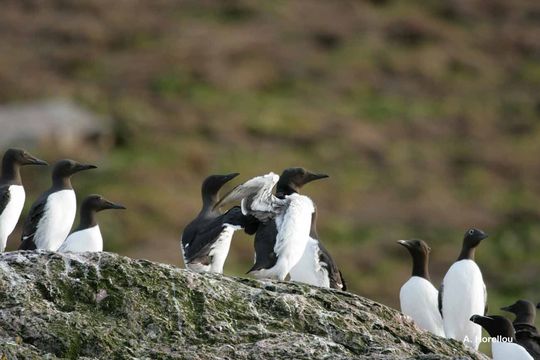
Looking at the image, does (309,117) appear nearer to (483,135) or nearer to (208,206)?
(483,135)

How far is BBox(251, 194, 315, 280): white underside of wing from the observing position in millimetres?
11969

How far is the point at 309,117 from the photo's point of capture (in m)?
38.9

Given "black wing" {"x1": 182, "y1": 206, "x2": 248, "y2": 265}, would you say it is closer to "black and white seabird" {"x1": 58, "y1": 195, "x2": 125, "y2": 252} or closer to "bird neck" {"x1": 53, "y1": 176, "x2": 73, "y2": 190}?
"black and white seabird" {"x1": 58, "y1": 195, "x2": 125, "y2": 252}

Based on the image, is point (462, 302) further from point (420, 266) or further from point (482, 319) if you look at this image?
point (482, 319)

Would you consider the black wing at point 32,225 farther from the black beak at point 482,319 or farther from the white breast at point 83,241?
the black beak at point 482,319

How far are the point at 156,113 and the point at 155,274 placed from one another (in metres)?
29.3

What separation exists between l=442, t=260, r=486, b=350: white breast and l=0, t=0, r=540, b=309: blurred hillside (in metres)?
12.9

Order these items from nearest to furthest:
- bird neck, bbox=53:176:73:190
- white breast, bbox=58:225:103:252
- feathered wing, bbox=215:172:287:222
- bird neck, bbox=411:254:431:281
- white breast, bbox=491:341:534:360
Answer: white breast, bbox=491:341:534:360 < feathered wing, bbox=215:172:287:222 < white breast, bbox=58:225:103:252 < bird neck, bbox=53:176:73:190 < bird neck, bbox=411:254:431:281

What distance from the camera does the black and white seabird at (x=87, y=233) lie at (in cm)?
1288

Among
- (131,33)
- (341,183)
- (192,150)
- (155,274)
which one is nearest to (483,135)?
(341,183)

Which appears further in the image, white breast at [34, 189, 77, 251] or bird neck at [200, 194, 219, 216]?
white breast at [34, 189, 77, 251]

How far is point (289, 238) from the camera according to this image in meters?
12.0

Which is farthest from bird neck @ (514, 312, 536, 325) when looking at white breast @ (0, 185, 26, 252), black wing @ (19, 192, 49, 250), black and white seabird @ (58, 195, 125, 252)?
white breast @ (0, 185, 26, 252)

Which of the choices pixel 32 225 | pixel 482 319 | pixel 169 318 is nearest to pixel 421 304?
pixel 482 319
